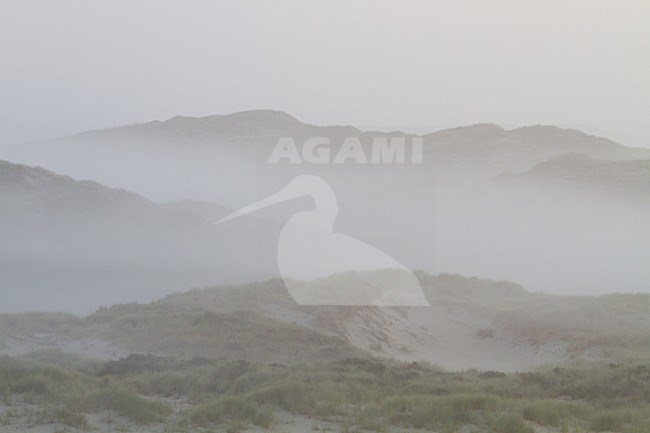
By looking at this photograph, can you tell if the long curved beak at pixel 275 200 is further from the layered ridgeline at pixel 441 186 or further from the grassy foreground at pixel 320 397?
the grassy foreground at pixel 320 397

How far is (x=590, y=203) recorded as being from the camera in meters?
71.8

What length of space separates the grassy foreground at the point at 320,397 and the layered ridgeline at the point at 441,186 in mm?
36315

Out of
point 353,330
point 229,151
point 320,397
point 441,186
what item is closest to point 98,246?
point 353,330

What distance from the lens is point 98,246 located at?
49.2 m

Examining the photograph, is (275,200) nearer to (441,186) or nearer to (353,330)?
(441,186)

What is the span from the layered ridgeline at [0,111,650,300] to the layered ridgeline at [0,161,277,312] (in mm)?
1293

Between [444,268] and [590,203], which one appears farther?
[590,203]

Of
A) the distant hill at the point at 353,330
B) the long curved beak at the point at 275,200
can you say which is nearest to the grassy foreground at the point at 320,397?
the distant hill at the point at 353,330

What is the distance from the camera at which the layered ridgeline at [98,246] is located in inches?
1561

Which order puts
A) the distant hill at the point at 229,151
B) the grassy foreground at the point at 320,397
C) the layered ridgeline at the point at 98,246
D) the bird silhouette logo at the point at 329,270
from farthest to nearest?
1. the distant hill at the point at 229,151
2. the layered ridgeline at the point at 98,246
3. the bird silhouette logo at the point at 329,270
4. the grassy foreground at the point at 320,397

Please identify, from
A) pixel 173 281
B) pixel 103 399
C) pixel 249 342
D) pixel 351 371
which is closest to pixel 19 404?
pixel 103 399

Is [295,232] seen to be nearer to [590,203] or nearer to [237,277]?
[237,277]

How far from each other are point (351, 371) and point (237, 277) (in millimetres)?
33425

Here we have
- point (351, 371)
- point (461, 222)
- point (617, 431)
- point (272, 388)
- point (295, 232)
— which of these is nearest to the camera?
point (617, 431)
